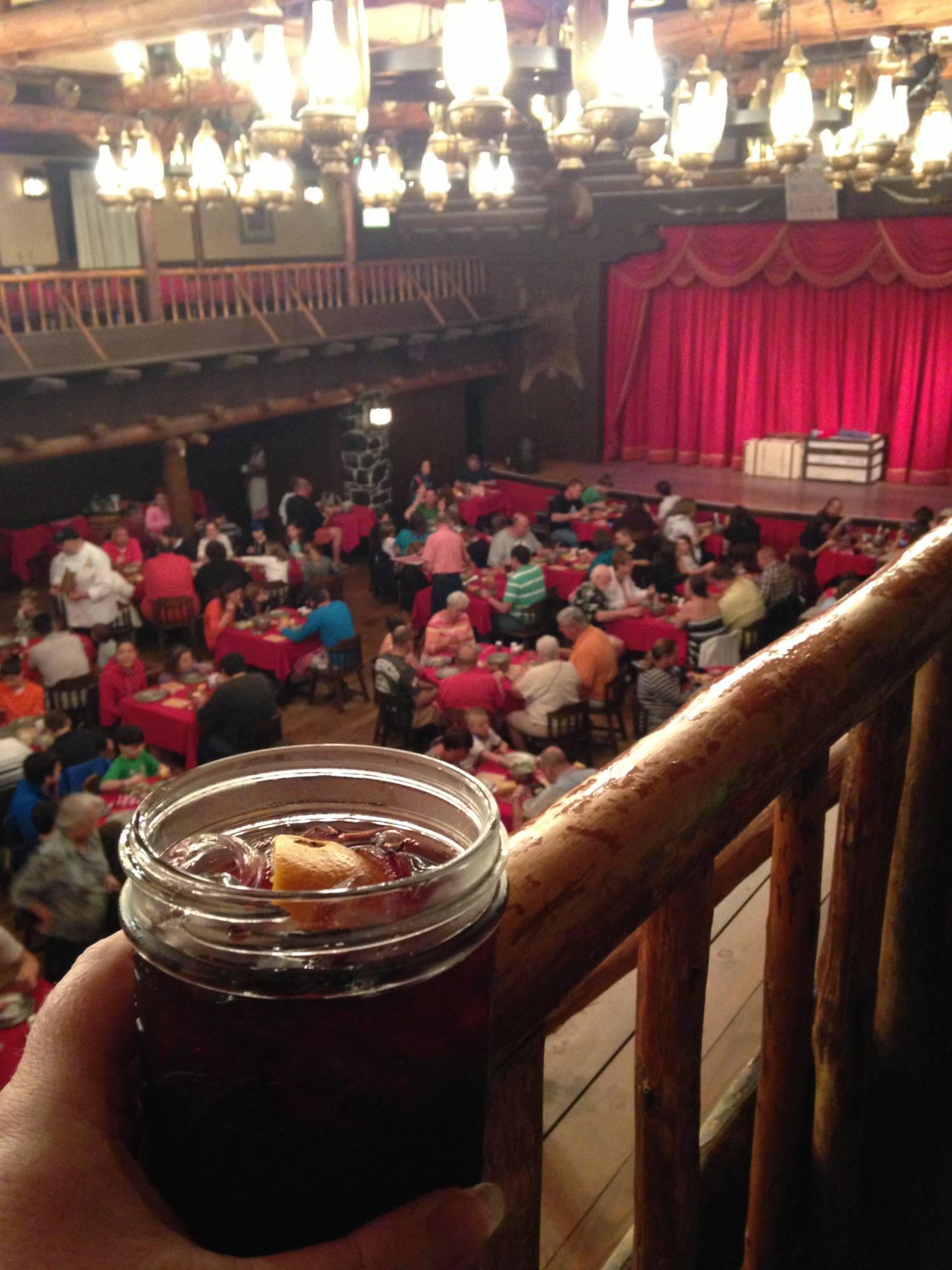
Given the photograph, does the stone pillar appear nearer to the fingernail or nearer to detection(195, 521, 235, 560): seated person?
detection(195, 521, 235, 560): seated person

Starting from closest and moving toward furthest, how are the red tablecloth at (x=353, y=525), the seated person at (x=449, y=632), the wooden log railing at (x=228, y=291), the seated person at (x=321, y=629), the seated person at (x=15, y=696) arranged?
the seated person at (x=15, y=696)
the seated person at (x=449, y=632)
the seated person at (x=321, y=629)
the wooden log railing at (x=228, y=291)
the red tablecloth at (x=353, y=525)

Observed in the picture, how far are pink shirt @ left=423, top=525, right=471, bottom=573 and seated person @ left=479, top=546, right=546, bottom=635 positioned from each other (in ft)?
2.16

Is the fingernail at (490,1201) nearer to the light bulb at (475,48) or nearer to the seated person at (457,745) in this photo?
the light bulb at (475,48)

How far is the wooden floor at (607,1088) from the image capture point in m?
1.50

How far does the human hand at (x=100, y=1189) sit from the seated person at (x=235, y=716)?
6.50 meters

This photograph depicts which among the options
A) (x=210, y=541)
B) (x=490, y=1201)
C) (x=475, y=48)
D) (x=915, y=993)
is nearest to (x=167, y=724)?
(x=210, y=541)

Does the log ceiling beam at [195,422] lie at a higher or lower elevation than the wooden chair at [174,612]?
higher

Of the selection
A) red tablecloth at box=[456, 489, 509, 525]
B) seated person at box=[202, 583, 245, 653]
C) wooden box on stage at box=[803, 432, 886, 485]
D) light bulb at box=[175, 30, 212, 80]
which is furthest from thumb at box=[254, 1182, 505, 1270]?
wooden box on stage at box=[803, 432, 886, 485]

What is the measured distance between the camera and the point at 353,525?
14320 mm

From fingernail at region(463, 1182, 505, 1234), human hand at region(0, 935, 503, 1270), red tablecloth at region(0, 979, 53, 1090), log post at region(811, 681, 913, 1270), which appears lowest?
Result: red tablecloth at region(0, 979, 53, 1090)

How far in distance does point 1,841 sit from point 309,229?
43.3ft

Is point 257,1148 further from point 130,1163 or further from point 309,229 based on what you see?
point 309,229

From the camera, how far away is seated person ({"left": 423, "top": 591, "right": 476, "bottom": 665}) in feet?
27.5

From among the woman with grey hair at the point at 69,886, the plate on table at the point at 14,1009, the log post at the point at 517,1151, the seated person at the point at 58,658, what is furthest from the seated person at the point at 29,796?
the log post at the point at 517,1151
